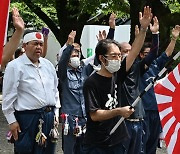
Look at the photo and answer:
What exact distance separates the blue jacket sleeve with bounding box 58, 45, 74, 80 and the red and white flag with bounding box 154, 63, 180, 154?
152 centimetres

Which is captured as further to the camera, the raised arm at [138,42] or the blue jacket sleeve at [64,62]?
the blue jacket sleeve at [64,62]

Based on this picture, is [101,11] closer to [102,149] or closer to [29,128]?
[29,128]

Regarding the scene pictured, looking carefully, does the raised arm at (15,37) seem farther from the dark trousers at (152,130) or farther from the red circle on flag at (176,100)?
the dark trousers at (152,130)

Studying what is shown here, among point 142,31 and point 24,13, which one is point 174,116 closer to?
point 142,31

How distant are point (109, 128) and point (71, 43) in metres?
1.88

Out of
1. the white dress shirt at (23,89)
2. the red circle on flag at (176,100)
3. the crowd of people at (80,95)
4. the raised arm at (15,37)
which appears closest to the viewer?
the raised arm at (15,37)

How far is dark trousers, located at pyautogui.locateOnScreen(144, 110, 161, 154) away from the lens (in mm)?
7219

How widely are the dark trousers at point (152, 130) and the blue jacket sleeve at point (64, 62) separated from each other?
1.32 metres

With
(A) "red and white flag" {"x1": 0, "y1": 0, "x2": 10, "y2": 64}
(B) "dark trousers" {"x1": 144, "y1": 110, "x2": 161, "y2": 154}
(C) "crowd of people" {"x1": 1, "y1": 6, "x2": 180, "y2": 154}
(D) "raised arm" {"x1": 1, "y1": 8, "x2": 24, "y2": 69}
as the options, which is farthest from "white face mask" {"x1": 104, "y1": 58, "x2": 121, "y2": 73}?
(B) "dark trousers" {"x1": 144, "y1": 110, "x2": 161, "y2": 154}

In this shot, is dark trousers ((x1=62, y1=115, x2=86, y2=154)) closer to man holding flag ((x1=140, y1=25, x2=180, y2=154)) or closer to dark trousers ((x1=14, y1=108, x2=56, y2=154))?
man holding flag ((x1=140, y1=25, x2=180, y2=154))

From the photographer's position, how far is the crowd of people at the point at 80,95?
4801 millimetres

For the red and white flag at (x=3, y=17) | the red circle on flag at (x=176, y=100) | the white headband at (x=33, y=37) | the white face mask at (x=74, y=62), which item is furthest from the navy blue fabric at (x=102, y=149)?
the white face mask at (x=74, y=62)

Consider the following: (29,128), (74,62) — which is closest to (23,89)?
(29,128)

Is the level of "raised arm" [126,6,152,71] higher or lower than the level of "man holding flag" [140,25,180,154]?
higher
